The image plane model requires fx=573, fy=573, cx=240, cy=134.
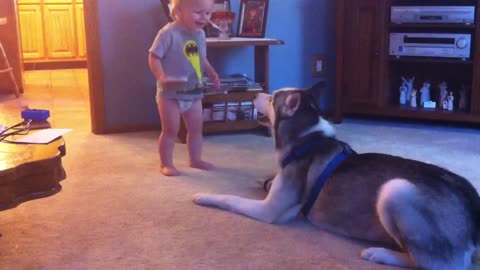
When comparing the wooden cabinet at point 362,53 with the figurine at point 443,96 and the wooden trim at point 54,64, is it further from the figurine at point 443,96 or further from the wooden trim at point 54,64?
the wooden trim at point 54,64

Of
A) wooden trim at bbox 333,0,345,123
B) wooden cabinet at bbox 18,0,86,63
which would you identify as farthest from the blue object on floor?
wooden cabinet at bbox 18,0,86,63

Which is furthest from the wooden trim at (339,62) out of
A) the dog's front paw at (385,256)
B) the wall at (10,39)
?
the wall at (10,39)

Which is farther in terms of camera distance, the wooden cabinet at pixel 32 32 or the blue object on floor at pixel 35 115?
the wooden cabinet at pixel 32 32

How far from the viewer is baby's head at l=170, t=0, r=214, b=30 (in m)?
2.53

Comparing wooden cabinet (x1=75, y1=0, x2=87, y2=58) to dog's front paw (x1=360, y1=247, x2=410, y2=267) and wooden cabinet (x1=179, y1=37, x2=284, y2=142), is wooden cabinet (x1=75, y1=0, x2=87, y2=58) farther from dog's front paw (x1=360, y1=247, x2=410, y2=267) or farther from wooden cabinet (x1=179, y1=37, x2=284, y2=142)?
dog's front paw (x1=360, y1=247, x2=410, y2=267)

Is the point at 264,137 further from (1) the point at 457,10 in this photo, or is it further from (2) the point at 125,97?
(1) the point at 457,10

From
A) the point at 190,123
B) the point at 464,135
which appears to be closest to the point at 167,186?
the point at 190,123

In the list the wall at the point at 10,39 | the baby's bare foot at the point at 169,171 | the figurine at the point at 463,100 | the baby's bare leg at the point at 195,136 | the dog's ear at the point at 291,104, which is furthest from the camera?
the wall at the point at 10,39

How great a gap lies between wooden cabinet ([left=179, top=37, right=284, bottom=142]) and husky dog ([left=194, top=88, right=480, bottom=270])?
116cm

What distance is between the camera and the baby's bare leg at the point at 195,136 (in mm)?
2744

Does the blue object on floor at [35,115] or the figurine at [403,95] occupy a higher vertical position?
the blue object on floor at [35,115]

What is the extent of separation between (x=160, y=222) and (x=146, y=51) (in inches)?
66.6

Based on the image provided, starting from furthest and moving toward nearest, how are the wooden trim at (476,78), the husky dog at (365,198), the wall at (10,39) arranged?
the wall at (10,39) < the wooden trim at (476,78) < the husky dog at (365,198)

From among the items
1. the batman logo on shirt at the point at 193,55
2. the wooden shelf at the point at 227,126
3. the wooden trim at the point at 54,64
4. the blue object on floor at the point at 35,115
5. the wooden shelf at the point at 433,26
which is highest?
the wooden shelf at the point at 433,26
